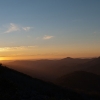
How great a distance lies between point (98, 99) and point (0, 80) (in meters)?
23.1

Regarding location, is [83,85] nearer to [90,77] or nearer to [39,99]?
[90,77]

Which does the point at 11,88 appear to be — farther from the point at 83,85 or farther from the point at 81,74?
the point at 81,74

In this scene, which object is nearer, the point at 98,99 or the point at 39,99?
the point at 39,99

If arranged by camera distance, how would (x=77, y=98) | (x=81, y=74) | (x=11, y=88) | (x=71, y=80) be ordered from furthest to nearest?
(x=81, y=74), (x=71, y=80), (x=77, y=98), (x=11, y=88)

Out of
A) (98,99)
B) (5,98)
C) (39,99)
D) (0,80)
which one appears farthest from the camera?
(98,99)

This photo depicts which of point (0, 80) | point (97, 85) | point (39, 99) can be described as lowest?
point (97, 85)

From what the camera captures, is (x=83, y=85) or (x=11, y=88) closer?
(x=11, y=88)

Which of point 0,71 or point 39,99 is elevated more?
point 0,71

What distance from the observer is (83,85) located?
86.8m

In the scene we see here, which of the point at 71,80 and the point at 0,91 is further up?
the point at 0,91

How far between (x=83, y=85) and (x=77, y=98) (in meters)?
55.0

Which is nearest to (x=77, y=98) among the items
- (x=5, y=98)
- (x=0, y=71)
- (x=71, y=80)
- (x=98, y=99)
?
(x=98, y=99)

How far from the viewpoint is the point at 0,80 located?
2556 centimetres

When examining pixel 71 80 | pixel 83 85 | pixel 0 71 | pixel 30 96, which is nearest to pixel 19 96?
pixel 30 96
